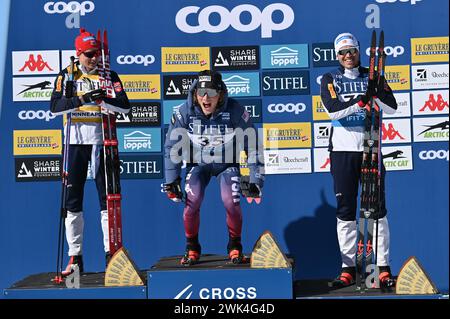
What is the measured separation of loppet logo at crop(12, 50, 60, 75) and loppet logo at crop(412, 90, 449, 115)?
3409 millimetres

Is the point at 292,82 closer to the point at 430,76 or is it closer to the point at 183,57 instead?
the point at 183,57

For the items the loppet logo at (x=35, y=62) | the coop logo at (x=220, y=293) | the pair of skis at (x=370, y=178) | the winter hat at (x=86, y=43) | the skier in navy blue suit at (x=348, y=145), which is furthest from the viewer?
the loppet logo at (x=35, y=62)

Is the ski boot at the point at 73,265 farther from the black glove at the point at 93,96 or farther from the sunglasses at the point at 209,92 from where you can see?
the sunglasses at the point at 209,92

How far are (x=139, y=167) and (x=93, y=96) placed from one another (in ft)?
5.03

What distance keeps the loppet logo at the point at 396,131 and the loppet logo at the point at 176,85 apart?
187cm

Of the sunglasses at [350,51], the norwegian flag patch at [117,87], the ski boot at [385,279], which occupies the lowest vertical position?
the ski boot at [385,279]

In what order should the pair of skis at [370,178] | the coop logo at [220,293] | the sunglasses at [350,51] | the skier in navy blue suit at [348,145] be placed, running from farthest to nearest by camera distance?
the sunglasses at [350,51] → the skier in navy blue suit at [348,145] → the pair of skis at [370,178] → the coop logo at [220,293]

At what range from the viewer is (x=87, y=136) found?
7.23 m

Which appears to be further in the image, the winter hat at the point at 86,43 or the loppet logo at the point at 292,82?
the loppet logo at the point at 292,82

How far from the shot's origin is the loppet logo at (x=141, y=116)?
327 inches

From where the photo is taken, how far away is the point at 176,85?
8.36 m

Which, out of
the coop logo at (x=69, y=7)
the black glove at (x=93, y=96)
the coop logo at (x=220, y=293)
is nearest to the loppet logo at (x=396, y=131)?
the coop logo at (x=220, y=293)

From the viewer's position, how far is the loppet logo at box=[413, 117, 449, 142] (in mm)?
8305
